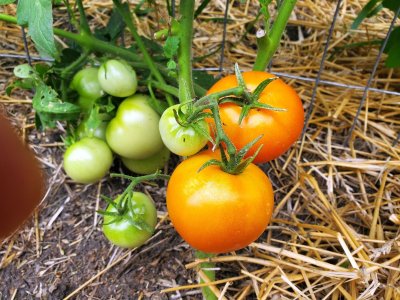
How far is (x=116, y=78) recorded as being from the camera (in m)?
0.88

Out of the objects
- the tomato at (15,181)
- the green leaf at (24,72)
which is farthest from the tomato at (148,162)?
the tomato at (15,181)

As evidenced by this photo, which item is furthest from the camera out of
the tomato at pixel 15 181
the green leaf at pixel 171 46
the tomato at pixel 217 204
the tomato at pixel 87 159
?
the tomato at pixel 87 159

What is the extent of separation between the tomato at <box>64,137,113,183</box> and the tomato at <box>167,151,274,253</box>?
0.88 ft

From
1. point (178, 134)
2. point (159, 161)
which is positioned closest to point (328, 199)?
point (159, 161)

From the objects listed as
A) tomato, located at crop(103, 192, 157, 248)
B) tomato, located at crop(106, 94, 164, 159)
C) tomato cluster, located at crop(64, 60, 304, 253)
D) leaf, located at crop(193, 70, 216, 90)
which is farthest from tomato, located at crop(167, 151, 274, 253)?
leaf, located at crop(193, 70, 216, 90)

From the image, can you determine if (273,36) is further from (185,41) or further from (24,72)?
(24,72)

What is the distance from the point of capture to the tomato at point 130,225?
79cm

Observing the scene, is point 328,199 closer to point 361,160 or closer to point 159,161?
point 361,160

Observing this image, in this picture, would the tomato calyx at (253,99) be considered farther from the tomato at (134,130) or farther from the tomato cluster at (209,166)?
the tomato at (134,130)

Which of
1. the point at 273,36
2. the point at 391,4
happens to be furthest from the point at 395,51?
the point at 273,36

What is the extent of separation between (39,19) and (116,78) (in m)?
0.22

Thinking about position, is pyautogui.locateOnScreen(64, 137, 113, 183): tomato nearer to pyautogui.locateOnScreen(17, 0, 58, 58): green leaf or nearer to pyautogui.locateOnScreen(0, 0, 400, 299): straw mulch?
pyautogui.locateOnScreen(0, 0, 400, 299): straw mulch

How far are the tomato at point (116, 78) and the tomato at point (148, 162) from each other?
15cm

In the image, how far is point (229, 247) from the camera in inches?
27.2
